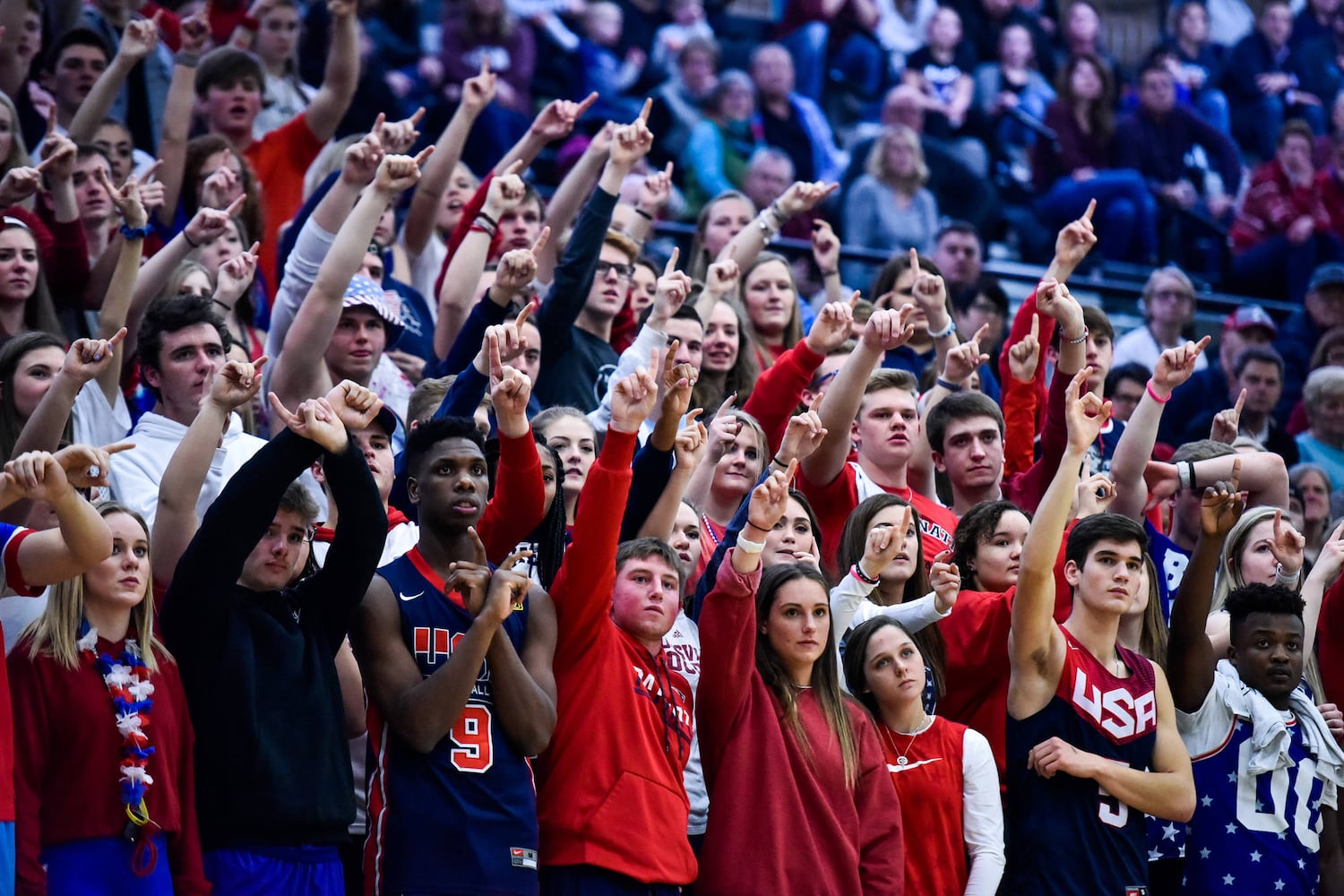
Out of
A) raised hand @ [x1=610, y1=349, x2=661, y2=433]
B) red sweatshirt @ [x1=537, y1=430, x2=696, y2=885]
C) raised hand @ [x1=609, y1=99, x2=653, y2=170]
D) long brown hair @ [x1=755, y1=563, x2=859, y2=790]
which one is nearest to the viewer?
red sweatshirt @ [x1=537, y1=430, x2=696, y2=885]

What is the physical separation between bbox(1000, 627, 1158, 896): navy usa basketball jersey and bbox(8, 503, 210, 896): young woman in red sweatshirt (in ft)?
7.74

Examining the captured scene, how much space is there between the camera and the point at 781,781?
5047 millimetres

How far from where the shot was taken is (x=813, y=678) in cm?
529

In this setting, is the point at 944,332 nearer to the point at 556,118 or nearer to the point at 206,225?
the point at 556,118

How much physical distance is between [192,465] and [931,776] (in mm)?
2215

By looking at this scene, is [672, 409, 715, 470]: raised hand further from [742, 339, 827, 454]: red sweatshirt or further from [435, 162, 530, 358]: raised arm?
[435, 162, 530, 358]: raised arm

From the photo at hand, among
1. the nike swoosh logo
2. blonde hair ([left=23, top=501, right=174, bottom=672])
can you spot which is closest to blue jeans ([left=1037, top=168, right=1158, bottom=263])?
the nike swoosh logo

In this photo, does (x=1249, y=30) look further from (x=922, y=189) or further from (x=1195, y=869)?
(x=1195, y=869)

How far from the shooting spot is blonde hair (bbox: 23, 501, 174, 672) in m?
4.34

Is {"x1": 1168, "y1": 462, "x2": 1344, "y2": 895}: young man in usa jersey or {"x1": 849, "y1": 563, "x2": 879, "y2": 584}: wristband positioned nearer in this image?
{"x1": 849, "y1": 563, "x2": 879, "y2": 584}: wristband

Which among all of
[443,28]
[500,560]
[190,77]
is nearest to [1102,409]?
[500,560]

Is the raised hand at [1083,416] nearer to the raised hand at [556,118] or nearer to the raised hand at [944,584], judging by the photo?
the raised hand at [944,584]

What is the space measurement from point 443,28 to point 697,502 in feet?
20.1

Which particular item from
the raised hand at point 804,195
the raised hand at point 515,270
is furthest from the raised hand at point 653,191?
the raised hand at point 515,270
